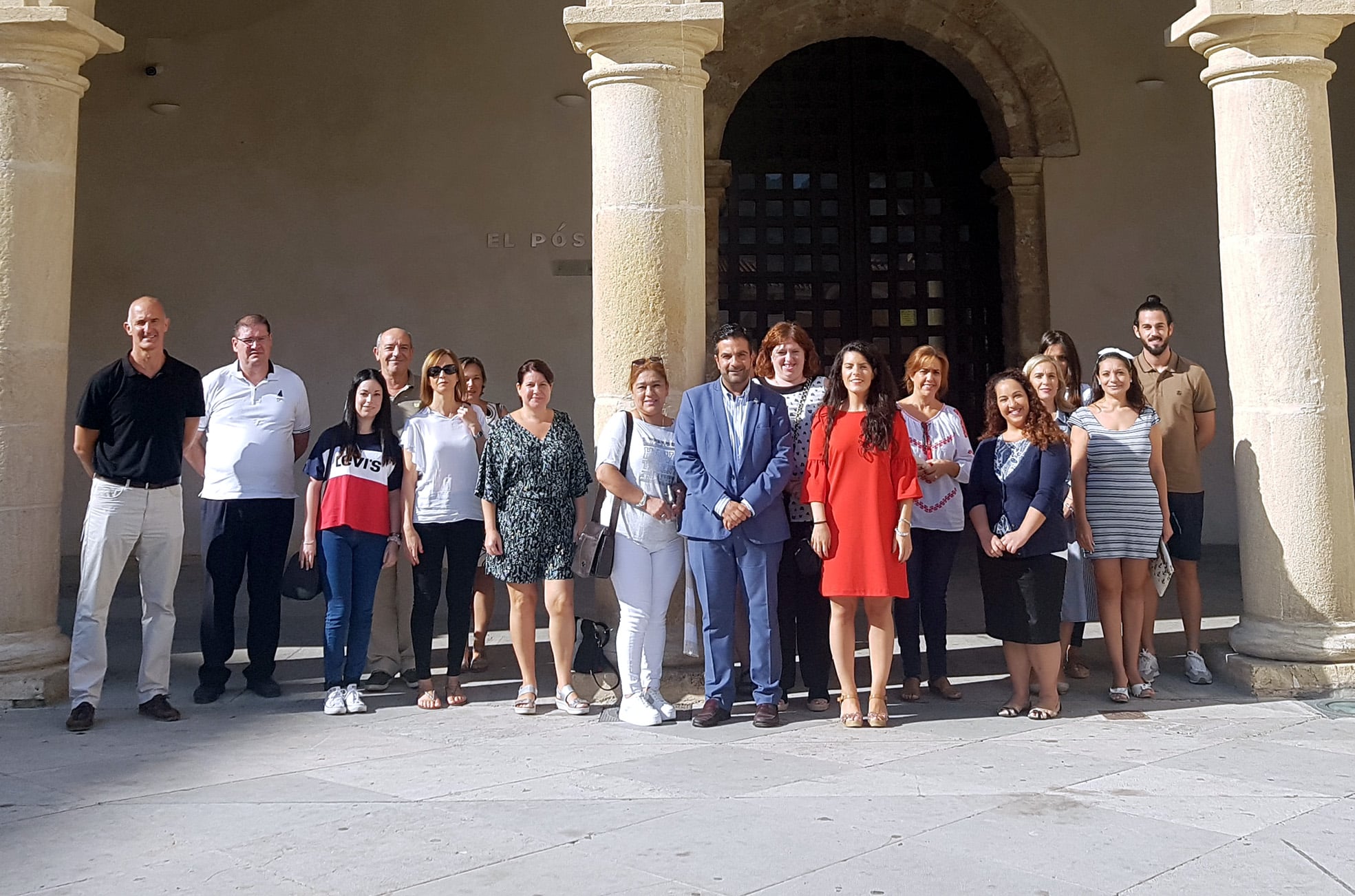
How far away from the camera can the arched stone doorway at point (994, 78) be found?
9328mm

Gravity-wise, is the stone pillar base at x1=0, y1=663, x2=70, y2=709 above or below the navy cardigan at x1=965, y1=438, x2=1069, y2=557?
below

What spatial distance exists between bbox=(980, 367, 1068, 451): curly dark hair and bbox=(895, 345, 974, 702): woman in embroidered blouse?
0.73 feet

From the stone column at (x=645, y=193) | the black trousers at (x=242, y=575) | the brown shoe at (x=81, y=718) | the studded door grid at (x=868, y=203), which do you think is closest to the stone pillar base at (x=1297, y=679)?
the stone column at (x=645, y=193)

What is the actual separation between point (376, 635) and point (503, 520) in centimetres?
103

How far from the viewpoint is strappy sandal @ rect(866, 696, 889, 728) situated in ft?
15.0

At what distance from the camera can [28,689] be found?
200 inches

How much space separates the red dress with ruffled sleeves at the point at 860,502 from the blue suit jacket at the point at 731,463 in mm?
150

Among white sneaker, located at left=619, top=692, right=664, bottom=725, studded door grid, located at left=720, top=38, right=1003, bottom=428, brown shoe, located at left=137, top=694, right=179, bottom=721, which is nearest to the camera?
white sneaker, located at left=619, top=692, right=664, bottom=725

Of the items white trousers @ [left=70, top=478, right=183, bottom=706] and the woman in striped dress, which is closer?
white trousers @ [left=70, top=478, right=183, bottom=706]

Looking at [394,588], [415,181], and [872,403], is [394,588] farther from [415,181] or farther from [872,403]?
[415,181]

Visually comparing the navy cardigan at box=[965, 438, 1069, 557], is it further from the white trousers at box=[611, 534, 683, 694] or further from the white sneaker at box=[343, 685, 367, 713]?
the white sneaker at box=[343, 685, 367, 713]

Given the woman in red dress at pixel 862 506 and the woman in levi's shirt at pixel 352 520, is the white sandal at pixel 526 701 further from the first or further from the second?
the woman in red dress at pixel 862 506

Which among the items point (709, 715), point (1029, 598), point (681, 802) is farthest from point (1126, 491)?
point (681, 802)

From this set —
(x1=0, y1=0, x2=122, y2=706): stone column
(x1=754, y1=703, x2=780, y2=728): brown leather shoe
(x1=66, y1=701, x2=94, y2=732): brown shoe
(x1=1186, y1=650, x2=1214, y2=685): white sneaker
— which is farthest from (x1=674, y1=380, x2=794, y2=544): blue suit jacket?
(x1=0, y1=0, x2=122, y2=706): stone column
